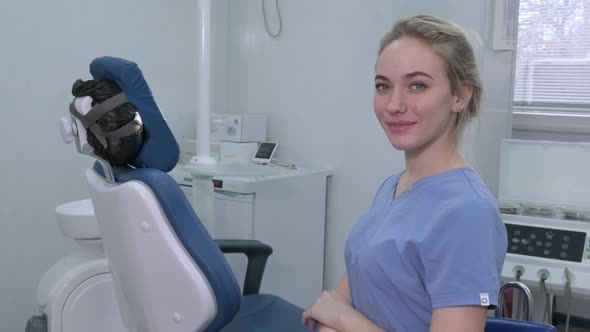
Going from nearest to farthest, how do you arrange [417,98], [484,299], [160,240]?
[484,299]
[417,98]
[160,240]

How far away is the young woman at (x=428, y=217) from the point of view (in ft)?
2.54

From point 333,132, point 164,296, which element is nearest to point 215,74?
point 333,132

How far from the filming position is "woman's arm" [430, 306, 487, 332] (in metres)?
0.77

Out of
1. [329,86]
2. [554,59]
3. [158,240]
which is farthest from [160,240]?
[554,59]

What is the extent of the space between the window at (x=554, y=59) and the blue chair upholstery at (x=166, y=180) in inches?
78.5

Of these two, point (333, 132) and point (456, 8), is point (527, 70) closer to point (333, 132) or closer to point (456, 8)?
point (456, 8)

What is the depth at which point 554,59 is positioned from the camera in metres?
2.48

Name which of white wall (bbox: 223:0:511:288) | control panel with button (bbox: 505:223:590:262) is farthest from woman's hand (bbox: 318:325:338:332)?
white wall (bbox: 223:0:511:288)

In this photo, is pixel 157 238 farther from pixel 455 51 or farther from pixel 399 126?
pixel 455 51

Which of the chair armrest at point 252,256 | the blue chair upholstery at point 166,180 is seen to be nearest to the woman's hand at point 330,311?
the blue chair upholstery at point 166,180

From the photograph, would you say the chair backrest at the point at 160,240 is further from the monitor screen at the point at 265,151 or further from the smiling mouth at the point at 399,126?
the monitor screen at the point at 265,151

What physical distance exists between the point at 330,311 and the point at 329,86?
158 centimetres

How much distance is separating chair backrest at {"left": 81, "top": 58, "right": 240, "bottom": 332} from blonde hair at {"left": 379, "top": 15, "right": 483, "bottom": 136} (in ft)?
1.82

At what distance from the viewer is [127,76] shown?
1.08 meters
